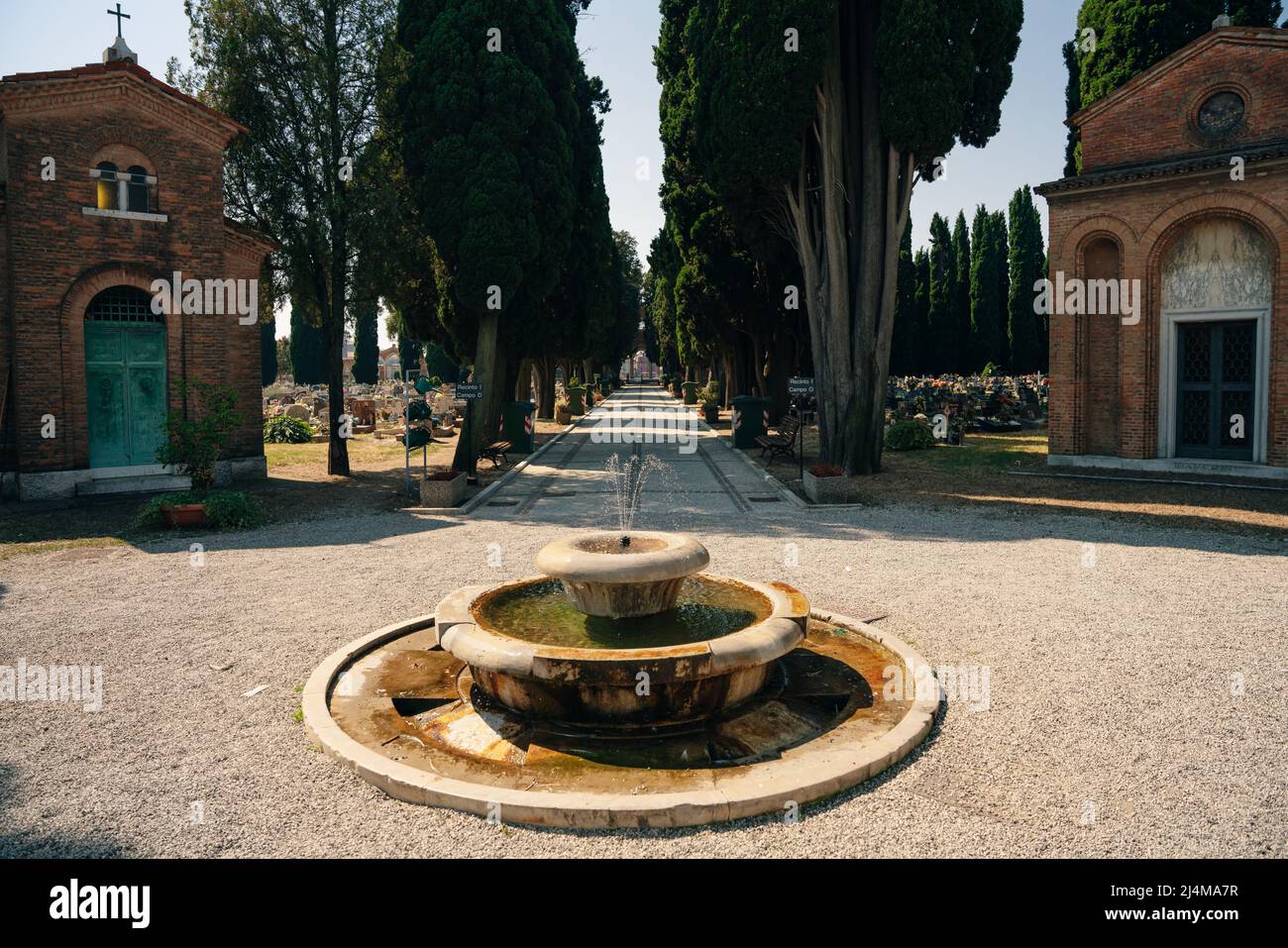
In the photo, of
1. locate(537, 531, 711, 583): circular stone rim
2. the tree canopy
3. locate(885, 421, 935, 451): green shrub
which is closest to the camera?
locate(537, 531, 711, 583): circular stone rim

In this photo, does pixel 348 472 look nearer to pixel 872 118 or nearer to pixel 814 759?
pixel 872 118

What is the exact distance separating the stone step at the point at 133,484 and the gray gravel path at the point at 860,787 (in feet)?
16.7

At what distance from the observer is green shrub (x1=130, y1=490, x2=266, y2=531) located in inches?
494

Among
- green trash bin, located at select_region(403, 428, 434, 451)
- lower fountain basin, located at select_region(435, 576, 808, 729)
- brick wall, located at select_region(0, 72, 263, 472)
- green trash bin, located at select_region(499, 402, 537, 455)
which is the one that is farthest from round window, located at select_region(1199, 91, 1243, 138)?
brick wall, located at select_region(0, 72, 263, 472)

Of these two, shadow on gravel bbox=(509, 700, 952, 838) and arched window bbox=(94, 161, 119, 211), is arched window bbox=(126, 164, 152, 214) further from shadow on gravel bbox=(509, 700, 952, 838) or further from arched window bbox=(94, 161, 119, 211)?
shadow on gravel bbox=(509, 700, 952, 838)

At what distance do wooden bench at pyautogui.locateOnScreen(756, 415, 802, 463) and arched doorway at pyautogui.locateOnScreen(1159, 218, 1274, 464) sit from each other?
779cm

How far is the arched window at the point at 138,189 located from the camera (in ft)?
50.6

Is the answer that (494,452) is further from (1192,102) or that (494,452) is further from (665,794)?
(665,794)

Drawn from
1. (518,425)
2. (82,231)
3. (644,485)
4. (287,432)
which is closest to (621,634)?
(644,485)

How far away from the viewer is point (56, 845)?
13.0ft

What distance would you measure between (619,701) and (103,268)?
47.5ft

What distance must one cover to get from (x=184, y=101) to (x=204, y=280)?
3.23 metres

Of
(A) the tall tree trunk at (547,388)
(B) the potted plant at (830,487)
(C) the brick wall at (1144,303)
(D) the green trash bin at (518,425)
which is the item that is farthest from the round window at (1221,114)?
(A) the tall tree trunk at (547,388)
